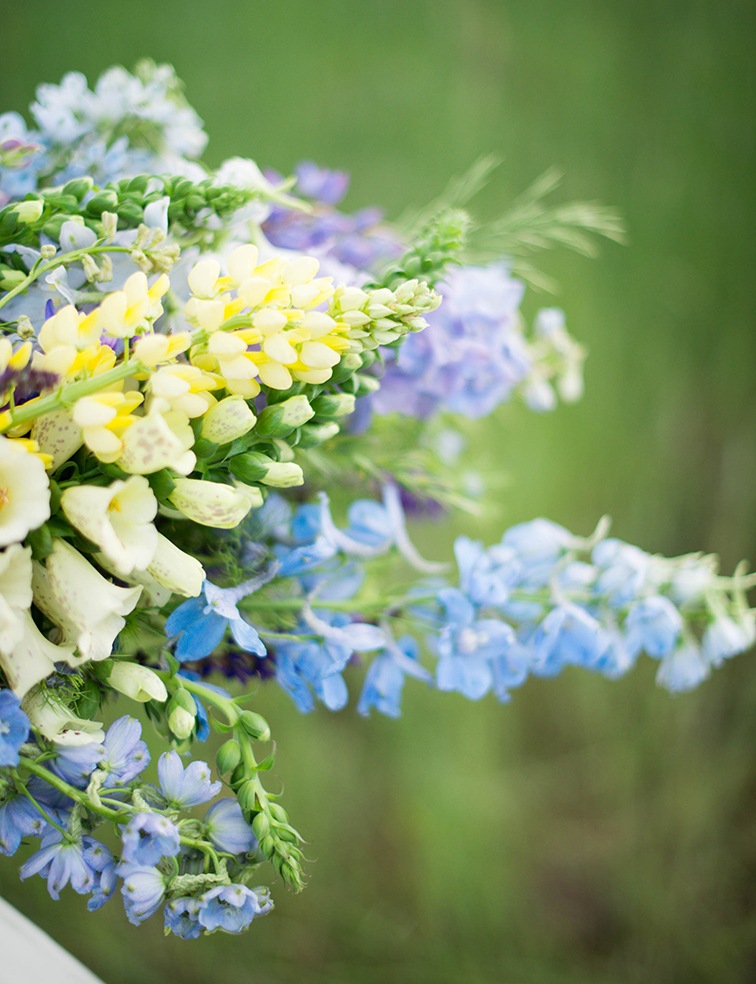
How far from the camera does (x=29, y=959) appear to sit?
12.0 inches

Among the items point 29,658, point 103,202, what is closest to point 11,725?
point 29,658

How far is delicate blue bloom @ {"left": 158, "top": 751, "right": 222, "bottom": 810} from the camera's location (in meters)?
0.25

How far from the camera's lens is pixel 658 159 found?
105 cm

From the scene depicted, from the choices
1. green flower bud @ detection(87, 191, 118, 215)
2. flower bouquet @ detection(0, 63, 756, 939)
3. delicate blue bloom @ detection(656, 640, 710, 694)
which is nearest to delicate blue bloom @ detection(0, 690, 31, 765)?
flower bouquet @ detection(0, 63, 756, 939)

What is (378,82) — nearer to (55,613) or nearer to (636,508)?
(636,508)

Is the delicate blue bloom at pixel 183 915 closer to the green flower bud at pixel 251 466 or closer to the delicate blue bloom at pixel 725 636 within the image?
the green flower bud at pixel 251 466

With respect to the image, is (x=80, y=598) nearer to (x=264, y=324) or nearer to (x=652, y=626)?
(x=264, y=324)

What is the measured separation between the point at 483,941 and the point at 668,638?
2.30 ft

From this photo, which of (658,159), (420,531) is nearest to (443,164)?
(658,159)

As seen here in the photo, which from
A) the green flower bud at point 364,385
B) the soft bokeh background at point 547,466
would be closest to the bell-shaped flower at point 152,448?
the green flower bud at point 364,385

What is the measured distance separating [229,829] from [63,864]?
6 centimetres

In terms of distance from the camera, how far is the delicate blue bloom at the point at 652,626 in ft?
1.19

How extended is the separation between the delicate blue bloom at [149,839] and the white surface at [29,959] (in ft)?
0.42

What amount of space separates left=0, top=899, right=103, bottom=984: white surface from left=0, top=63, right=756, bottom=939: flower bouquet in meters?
0.07
